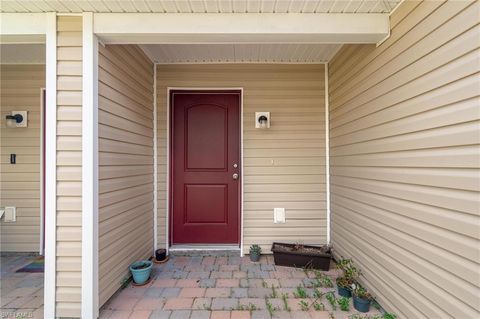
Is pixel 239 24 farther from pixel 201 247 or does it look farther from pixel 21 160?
pixel 21 160

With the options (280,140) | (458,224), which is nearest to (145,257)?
A: (280,140)

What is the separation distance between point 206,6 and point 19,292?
9.26ft

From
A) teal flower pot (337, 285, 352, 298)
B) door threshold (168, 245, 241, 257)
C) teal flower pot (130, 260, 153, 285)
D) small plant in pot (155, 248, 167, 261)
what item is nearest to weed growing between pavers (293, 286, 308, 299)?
teal flower pot (337, 285, 352, 298)

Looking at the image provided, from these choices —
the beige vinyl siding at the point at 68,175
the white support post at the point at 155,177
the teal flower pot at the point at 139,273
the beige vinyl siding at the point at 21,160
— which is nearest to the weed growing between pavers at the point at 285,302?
the teal flower pot at the point at 139,273

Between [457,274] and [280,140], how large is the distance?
83.1 inches

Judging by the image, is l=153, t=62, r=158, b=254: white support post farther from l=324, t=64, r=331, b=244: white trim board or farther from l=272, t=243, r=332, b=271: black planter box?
l=324, t=64, r=331, b=244: white trim board

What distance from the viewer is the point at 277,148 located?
3166mm

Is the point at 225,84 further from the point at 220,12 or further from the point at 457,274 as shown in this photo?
the point at 457,274

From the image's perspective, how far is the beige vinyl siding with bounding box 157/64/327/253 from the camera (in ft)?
10.4

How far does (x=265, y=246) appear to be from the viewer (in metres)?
3.15

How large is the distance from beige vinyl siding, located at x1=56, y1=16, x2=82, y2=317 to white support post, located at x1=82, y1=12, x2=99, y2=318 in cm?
5

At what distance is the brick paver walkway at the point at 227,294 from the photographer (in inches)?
77.4

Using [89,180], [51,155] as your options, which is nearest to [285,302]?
[89,180]

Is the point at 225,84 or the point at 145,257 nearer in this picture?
the point at 145,257
